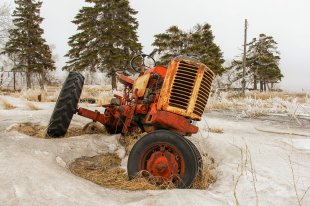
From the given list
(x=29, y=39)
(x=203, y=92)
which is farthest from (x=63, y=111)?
(x=29, y=39)

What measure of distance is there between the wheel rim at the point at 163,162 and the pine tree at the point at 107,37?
84.2 feet

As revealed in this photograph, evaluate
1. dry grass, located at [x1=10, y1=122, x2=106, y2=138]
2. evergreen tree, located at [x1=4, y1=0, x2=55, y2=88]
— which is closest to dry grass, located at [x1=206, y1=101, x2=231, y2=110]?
dry grass, located at [x1=10, y1=122, x2=106, y2=138]

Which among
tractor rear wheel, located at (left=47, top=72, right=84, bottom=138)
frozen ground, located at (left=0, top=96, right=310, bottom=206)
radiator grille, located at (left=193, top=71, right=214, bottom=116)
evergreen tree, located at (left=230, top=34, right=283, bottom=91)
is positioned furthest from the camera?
evergreen tree, located at (left=230, top=34, right=283, bottom=91)

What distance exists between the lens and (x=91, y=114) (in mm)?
5301

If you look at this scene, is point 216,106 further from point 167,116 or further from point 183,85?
point 167,116

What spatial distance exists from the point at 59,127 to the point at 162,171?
2.10 meters

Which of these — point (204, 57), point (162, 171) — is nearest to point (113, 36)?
point (204, 57)

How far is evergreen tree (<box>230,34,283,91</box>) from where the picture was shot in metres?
46.2

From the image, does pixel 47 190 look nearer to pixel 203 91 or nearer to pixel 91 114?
pixel 203 91

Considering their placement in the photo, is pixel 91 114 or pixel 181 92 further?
pixel 91 114

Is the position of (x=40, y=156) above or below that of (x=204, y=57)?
below

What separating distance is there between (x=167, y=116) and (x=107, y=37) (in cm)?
2631

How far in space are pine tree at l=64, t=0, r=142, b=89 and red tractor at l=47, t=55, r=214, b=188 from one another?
2431cm

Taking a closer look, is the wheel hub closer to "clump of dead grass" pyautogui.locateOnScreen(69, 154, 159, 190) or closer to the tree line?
"clump of dead grass" pyautogui.locateOnScreen(69, 154, 159, 190)
